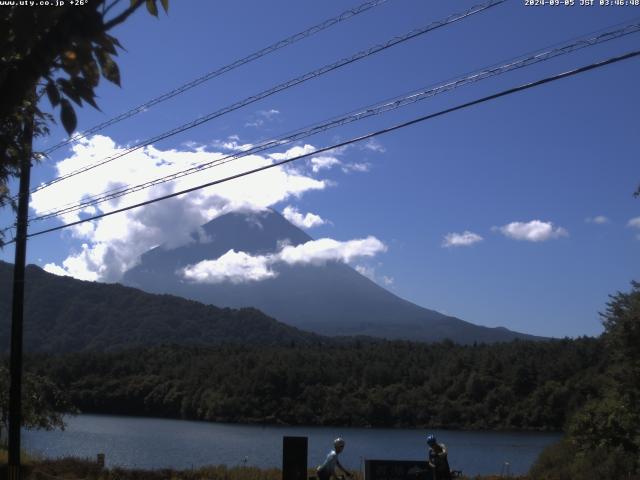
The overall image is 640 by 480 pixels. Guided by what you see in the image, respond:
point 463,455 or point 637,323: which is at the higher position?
point 637,323

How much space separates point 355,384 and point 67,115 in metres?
91.7

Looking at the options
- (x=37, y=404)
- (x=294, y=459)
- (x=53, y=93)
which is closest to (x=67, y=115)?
(x=53, y=93)

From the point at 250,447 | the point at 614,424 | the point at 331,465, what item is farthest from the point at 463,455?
the point at 331,465

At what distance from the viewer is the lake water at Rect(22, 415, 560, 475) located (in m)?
37.3

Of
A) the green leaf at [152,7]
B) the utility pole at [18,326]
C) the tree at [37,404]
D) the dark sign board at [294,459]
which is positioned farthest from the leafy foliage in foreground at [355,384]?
the green leaf at [152,7]

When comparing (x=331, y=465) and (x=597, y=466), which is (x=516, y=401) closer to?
(x=597, y=466)

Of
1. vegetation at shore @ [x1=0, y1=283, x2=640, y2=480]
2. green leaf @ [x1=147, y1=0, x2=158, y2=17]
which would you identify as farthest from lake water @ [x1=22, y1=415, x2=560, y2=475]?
green leaf @ [x1=147, y1=0, x2=158, y2=17]

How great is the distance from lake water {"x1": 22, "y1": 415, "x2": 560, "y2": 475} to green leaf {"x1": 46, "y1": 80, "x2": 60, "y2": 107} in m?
27.1

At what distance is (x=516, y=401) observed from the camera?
80.9 meters

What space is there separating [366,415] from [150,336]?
105964mm

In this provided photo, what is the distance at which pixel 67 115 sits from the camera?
126 inches

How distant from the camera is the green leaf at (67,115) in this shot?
3.19 m

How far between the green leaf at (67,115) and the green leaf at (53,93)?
0.02 metres

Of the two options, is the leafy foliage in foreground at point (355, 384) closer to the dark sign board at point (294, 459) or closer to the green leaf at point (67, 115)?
the dark sign board at point (294, 459)
